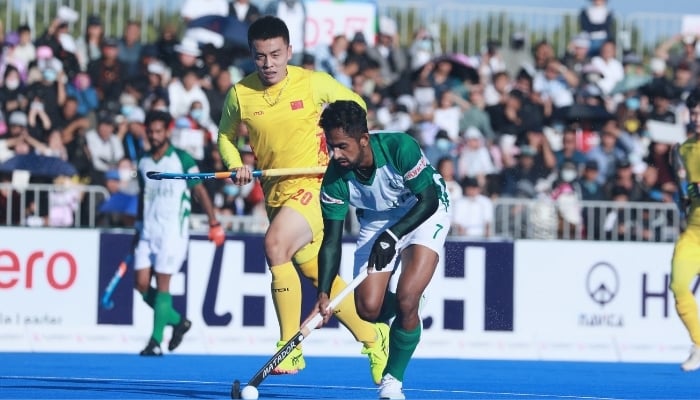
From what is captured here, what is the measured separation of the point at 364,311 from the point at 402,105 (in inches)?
429

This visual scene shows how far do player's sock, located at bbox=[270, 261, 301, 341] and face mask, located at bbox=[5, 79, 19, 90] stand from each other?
9269 mm

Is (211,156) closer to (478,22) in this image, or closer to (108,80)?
(108,80)

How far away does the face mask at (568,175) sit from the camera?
20438 mm

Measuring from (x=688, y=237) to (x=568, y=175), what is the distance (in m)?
6.34

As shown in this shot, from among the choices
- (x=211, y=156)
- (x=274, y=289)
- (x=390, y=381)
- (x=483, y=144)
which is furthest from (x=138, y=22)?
(x=390, y=381)

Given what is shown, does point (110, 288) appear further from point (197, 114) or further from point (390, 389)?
point (390, 389)

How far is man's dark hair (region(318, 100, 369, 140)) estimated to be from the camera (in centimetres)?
926

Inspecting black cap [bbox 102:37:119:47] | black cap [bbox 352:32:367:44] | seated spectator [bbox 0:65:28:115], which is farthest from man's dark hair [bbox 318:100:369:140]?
black cap [bbox 352:32:367:44]

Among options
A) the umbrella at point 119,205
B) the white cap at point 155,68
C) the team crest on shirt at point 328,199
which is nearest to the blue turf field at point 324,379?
the team crest on shirt at point 328,199

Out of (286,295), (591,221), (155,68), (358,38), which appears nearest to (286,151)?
(286,295)

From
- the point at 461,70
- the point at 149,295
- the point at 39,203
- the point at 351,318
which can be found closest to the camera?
the point at 351,318

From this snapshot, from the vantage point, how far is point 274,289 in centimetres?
1124

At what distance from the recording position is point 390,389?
981cm

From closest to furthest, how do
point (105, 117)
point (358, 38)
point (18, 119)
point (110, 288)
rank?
1. point (110, 288)
2. point (18, 119)
3. point (105, 117)
4. point (358, 38)
